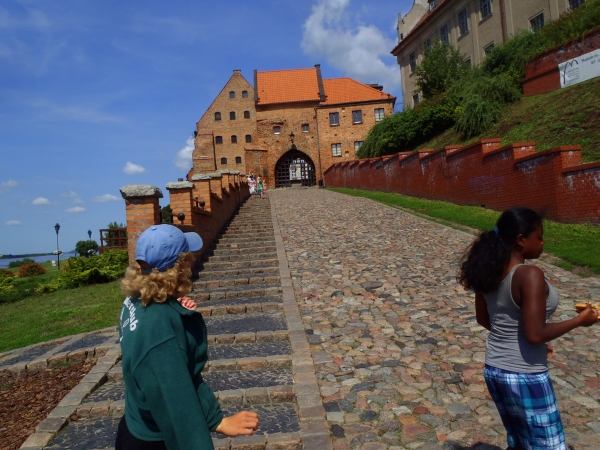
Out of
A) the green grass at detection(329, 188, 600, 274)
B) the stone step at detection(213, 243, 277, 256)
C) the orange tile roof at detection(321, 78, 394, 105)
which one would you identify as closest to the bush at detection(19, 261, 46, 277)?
the stone step at detection(213, 243, 277, 256)

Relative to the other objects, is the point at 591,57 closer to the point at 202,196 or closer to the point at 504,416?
the point at 202,196

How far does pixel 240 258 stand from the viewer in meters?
12.0

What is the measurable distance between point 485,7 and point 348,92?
19.4m

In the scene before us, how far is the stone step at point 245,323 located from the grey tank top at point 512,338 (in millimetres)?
4444

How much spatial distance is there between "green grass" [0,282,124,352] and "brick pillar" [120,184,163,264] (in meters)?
1.37

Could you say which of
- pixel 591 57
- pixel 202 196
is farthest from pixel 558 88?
pixel 202 196

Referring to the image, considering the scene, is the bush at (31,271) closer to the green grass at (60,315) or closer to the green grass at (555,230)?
the green grass at (60,315)

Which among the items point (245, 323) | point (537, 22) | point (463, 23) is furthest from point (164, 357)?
point (463, 23)

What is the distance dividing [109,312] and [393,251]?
6.05 metres

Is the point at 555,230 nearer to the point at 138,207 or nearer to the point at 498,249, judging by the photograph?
the point at 138,207

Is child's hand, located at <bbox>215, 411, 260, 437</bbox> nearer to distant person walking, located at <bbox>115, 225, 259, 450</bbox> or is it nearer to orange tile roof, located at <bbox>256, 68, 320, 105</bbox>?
distant person walking, located at <bbox>115, 225, 259, 450</bbox>

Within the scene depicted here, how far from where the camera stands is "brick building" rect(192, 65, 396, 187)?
4900cm

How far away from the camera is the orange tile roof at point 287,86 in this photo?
5125 centimetres

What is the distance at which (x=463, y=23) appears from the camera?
35469mm
